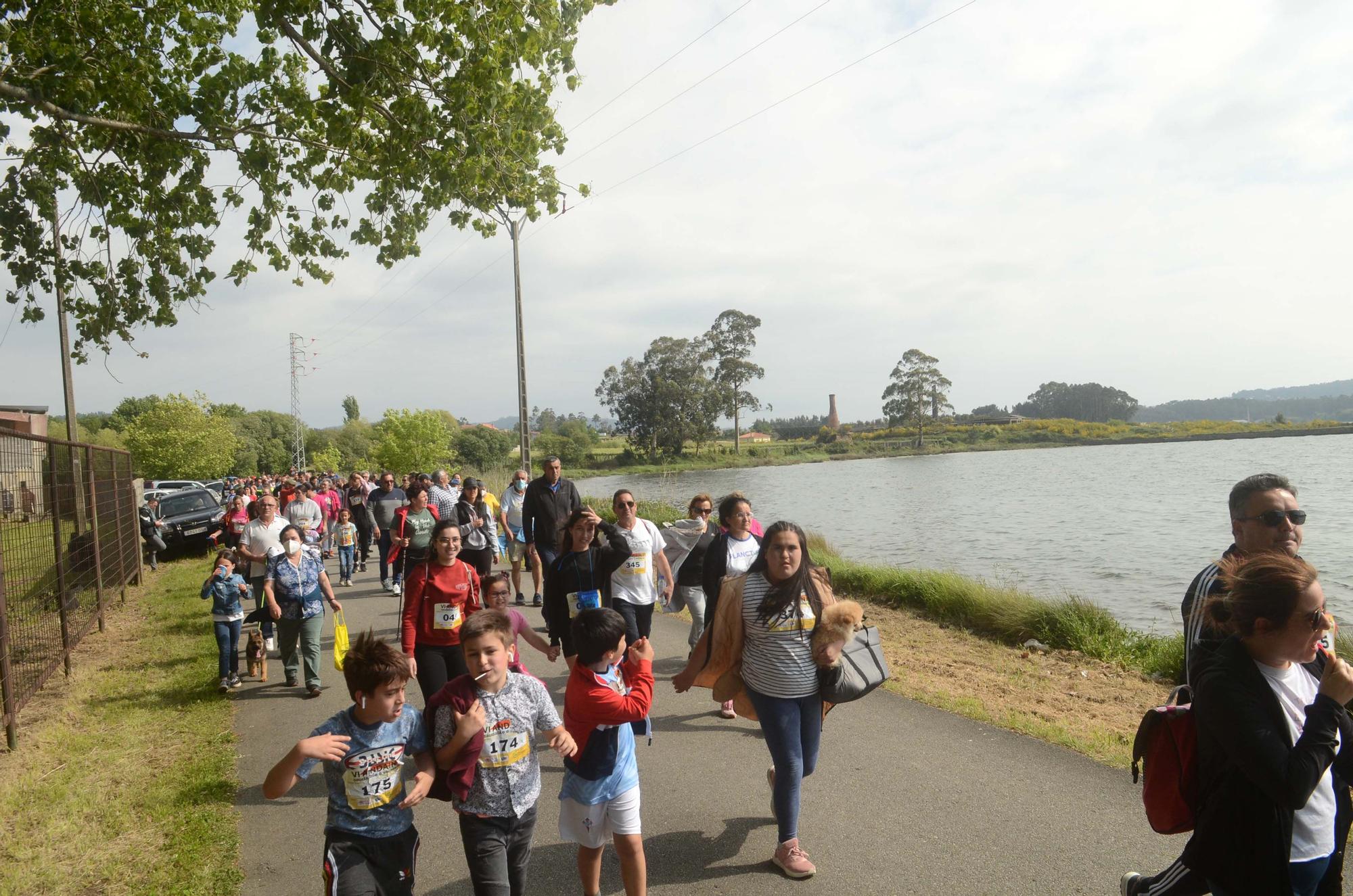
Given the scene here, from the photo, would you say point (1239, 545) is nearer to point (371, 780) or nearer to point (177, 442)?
point (371, 780)

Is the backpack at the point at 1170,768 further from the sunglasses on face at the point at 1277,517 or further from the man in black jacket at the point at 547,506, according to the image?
the man in black jacket at the point at 547,506

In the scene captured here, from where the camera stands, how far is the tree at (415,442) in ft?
143

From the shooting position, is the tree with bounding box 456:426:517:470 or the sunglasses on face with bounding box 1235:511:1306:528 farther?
the tree with bounding box 456:426:517:470

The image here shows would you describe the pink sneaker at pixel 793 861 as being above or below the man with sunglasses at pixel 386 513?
below

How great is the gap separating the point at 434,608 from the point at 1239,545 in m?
4.22

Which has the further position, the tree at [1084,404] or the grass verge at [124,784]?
the tree at [1084,404]

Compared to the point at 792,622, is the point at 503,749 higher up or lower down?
lower down

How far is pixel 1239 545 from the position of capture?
10.4ft

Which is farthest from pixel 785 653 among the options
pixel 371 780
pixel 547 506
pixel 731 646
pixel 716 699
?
pixel 547 506

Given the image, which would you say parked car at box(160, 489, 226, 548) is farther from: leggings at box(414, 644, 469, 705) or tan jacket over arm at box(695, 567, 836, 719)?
tan jacket over arm at box(695, 567, 836, 719)

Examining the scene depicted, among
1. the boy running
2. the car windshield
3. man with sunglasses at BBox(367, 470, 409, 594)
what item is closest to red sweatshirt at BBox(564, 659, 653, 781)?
the boy running

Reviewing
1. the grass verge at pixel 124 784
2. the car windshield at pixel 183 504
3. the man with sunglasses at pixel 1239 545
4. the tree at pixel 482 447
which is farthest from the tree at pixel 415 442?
the man with sunglasses at pixel 1239 545

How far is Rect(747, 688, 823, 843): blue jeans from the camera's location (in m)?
3.80

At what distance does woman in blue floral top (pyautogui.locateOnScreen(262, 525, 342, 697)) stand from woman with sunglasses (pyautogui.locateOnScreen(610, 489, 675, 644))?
2.85 m
